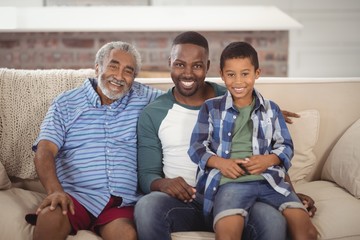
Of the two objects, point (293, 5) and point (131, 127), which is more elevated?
point (293, 5)

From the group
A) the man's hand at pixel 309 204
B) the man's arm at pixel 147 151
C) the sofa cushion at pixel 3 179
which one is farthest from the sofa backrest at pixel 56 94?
the man's hand at pixel 309 204

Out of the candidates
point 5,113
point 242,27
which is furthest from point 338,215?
point 242,27

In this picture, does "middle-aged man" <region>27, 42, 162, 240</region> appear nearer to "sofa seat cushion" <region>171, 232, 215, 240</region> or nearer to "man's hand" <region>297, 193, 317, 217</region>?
"sofa seat cushion" <region>171, 232, 215, 240</region>

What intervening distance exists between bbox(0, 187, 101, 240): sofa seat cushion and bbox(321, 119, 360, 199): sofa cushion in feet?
3.23

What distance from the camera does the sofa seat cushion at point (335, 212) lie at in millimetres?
1696

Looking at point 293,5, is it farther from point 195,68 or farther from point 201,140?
point 201,140

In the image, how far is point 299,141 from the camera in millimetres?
2111

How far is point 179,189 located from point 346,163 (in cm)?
72

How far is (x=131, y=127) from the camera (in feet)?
6.47

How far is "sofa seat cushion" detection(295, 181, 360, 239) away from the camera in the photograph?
170cm

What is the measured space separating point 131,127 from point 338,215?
0.84 metres

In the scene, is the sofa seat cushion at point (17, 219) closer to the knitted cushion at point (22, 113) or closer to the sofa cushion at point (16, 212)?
the sofa cushion at point (16, 212)

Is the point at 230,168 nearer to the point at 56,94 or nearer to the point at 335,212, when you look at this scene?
the point at 335,212

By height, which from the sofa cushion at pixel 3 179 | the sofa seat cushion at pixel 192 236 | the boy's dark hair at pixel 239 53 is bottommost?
the sofa seat cushion at pixel 192 236
